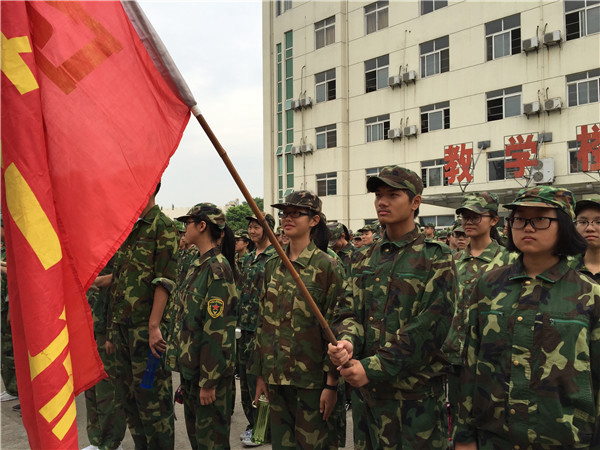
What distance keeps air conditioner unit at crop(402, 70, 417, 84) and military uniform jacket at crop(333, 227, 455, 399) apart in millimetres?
19193

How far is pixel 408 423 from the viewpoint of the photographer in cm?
278

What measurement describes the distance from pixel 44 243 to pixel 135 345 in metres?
2.47

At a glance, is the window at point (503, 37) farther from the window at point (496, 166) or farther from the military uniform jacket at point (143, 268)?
the military uniform jacket at point (143, 268)

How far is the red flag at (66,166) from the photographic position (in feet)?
5.91

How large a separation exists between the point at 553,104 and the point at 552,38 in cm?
211

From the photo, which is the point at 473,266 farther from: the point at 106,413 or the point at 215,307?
the point at 106,413

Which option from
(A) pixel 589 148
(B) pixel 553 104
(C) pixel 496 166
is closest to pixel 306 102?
(C) pixel 496 166

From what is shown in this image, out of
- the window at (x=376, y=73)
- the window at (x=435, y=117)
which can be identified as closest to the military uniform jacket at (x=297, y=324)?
the window at (x=435, y=117)

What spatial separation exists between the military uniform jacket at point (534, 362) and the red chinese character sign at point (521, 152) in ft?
53.7

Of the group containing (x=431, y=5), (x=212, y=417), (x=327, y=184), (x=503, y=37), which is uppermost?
(x=431, y=5)

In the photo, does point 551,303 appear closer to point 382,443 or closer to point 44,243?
point 382,443

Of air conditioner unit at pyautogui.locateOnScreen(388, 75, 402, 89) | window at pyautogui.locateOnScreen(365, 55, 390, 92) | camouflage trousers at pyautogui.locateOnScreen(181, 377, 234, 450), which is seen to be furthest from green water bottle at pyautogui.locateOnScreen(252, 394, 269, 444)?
window at pyautogui.locateOnScreen(365, 55, 390, 92)

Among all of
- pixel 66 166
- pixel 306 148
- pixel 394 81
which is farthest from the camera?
pixel 306 148

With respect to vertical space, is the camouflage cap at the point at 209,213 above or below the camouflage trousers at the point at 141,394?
above
